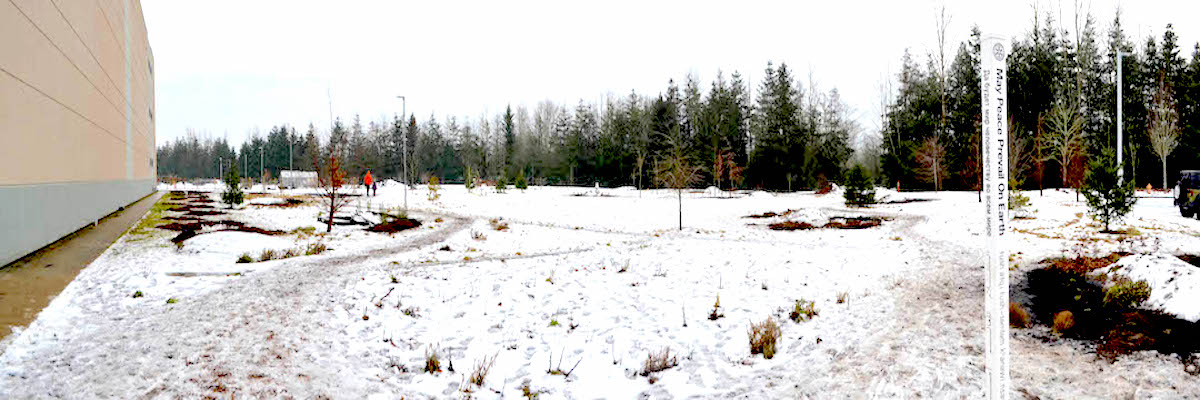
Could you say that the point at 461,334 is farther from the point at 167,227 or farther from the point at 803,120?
the point at 803,120

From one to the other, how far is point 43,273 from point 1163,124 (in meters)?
46.9

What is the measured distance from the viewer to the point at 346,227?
715 inches

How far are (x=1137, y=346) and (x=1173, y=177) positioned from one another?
4541cm

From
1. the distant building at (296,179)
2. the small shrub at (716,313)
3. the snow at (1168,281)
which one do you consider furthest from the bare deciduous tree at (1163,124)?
the distant building at (296,179)

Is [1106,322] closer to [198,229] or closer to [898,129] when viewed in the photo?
[198,229]

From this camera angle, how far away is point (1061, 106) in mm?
33188

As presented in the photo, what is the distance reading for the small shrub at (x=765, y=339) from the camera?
226 inches

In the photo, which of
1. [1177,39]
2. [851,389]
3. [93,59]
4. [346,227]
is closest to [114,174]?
[93,59]

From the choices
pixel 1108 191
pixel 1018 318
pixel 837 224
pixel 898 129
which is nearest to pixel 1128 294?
pixel 1018 318

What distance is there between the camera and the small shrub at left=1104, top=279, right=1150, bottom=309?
626cm

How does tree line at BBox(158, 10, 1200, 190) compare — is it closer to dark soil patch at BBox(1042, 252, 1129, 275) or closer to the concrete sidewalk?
the concrete sidewalk

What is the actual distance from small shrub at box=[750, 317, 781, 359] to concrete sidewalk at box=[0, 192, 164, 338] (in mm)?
8300

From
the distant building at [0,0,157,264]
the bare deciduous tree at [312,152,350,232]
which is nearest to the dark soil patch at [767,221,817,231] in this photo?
the bare deciduous tree at [312,152,350,232]

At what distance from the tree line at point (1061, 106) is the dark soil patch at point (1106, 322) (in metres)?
28.1
